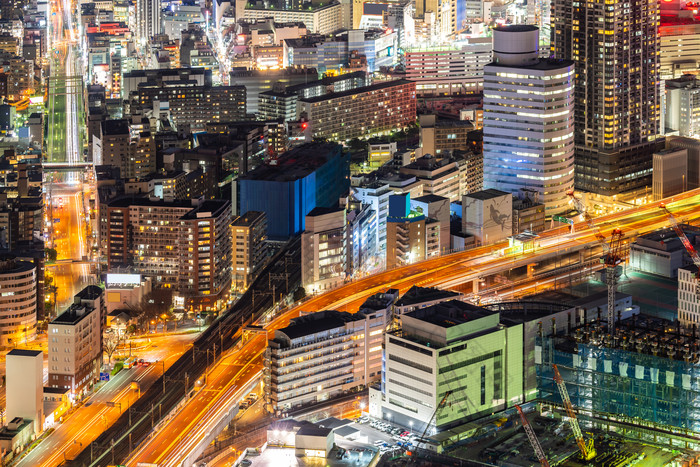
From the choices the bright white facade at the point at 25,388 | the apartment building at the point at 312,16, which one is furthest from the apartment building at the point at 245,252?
the apartment building at the point at 312,16

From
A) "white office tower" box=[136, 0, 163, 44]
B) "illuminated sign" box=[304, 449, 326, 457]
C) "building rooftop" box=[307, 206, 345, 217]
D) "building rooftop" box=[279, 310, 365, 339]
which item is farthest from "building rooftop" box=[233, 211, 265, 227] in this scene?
"white office tower" box=[136, 0, 163, 44]

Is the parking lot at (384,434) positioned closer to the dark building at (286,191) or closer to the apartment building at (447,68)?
the dark building at (286,191)

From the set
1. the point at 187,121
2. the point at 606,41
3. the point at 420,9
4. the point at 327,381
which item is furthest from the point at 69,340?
the point at 420,9

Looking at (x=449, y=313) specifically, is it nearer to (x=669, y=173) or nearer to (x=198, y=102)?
(x=669, y=173)

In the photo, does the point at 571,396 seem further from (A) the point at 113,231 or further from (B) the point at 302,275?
(A) the point at 113,231

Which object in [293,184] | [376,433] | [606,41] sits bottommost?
[376,433]

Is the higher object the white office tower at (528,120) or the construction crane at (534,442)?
the white office tower at (528,120)

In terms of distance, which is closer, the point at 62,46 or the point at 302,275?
the point at 302,275
